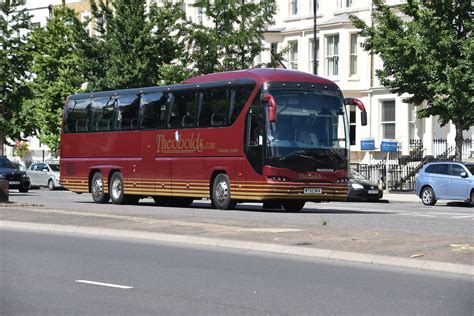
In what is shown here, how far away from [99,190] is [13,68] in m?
27.8

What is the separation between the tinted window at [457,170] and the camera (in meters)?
37.6

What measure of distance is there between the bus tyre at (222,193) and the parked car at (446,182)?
31.3ft

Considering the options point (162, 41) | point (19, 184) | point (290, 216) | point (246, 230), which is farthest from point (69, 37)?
point (246, 230)

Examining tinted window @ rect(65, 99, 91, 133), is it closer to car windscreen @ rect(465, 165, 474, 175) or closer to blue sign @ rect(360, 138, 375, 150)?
car windscreen @ rect(465, 165, 474, 175)

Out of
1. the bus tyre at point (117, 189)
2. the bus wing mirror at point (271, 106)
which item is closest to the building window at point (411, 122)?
the bus tyre at point (117, 189)

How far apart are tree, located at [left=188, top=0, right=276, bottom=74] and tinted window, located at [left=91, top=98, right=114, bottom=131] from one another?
13652mm

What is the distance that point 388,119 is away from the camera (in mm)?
54875

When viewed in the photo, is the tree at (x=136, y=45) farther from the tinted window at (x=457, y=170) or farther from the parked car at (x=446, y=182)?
the tinted window at (x=457, y=170)

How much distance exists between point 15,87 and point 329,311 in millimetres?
53995

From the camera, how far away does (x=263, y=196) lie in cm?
2950

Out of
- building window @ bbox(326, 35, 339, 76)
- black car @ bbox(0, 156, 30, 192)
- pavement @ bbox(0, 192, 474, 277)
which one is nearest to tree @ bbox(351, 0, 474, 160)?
building window @ bbox(326, 35, 339, 76)

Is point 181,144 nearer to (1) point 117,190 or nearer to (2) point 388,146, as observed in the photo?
(1) point 117,190

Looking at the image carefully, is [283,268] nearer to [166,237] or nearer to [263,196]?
[166,237]

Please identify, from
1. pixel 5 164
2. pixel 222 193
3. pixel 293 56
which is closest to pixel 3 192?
pixel 222 193
